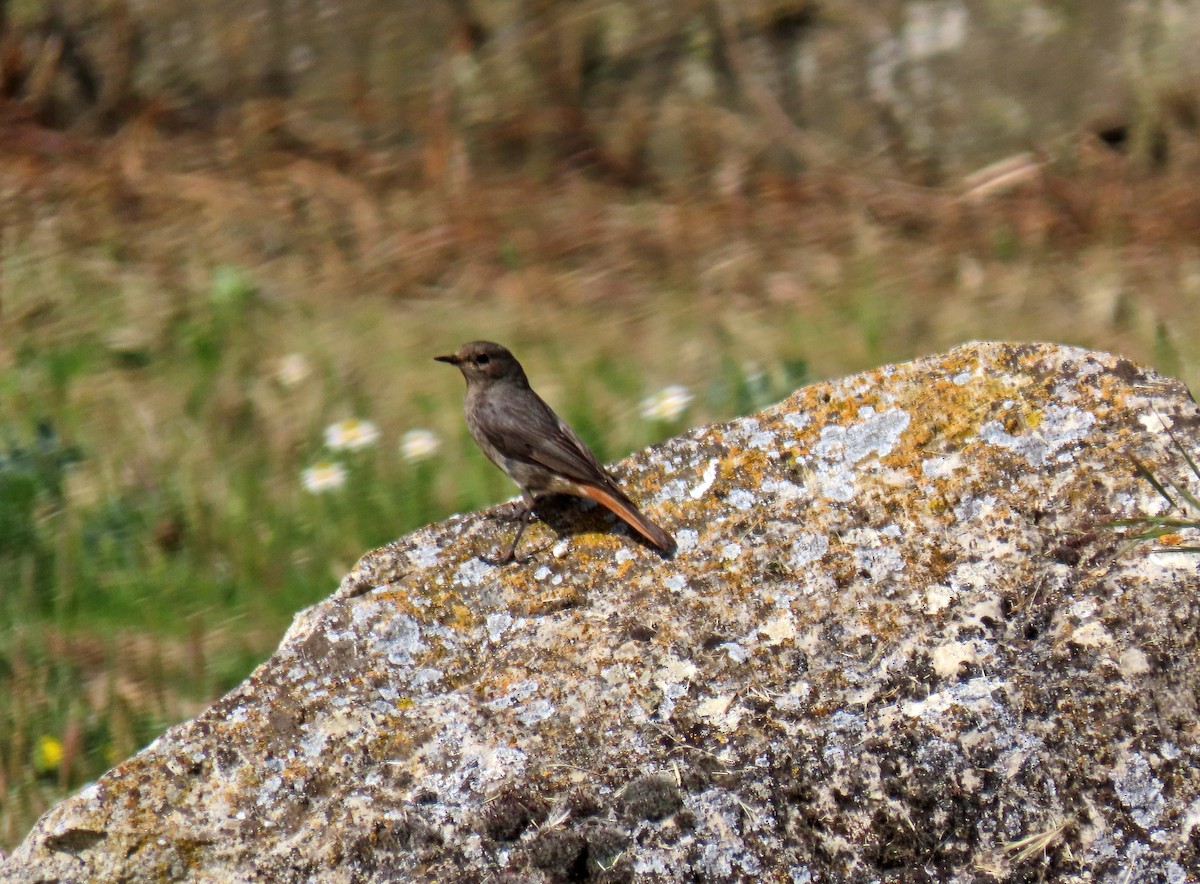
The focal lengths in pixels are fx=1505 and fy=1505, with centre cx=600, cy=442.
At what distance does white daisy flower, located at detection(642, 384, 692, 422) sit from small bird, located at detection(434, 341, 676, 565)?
104 centimetres

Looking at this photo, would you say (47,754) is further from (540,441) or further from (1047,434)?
(1047,434)

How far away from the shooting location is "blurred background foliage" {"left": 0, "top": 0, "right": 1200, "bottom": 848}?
20.9ft

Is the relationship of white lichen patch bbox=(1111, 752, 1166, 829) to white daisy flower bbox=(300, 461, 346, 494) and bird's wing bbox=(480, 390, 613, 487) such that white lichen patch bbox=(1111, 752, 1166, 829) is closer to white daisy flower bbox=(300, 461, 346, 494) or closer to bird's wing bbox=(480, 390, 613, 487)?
bird's wing bbox=(480, 390, 613, 487)

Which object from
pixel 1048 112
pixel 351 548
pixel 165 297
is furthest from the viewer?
pixel 1048 112

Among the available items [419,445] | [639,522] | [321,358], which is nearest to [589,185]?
[321,358]

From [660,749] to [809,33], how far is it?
5340mm

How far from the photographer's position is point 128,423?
564 centimetres

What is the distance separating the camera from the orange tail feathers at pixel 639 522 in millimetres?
3031

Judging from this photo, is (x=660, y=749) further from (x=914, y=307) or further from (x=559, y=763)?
(x=914, y=307)

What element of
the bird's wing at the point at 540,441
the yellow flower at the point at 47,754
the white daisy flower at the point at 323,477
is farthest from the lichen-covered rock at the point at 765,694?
the white daisy flower at the point at 323,477

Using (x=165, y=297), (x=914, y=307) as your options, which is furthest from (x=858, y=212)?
(x=165, y=297)

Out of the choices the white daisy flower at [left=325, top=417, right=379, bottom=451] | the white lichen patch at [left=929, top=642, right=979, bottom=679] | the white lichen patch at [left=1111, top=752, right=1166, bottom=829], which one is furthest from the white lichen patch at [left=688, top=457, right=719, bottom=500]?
the white daisy flower at [left=325, top=417, right=379, bottom=451]

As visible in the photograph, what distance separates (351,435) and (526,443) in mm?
1711

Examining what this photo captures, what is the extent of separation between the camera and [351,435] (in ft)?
18.5
